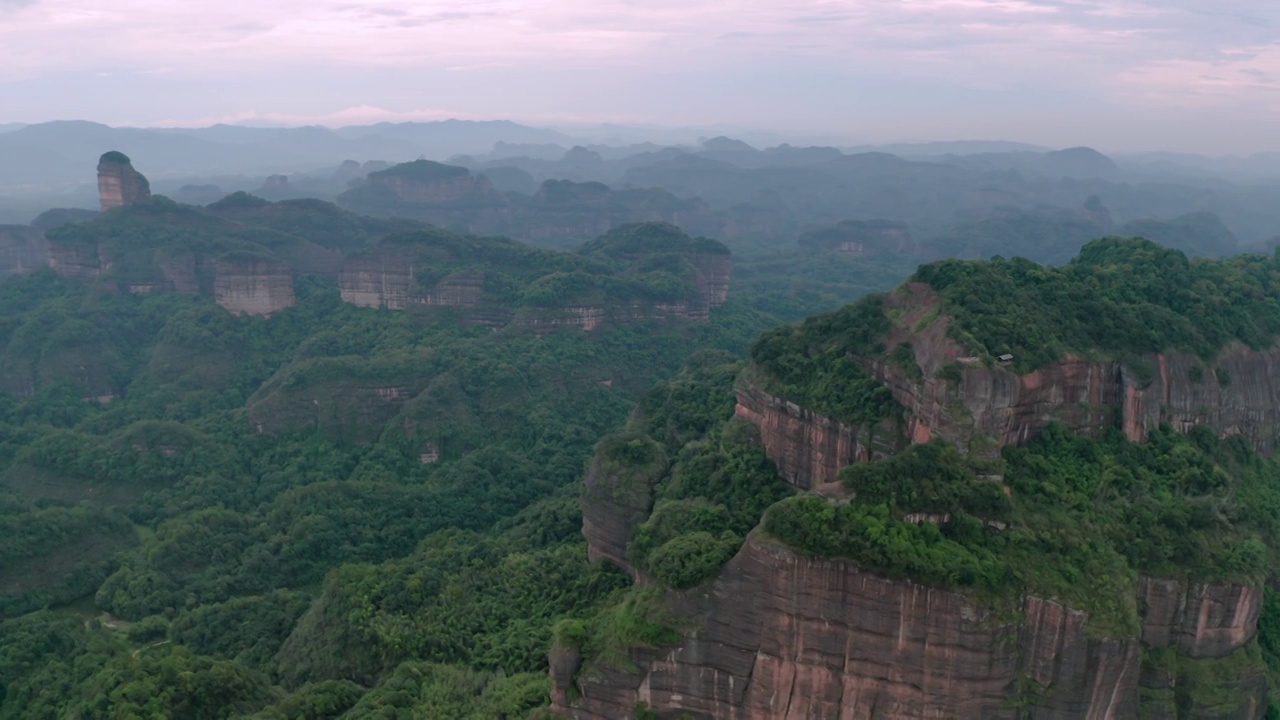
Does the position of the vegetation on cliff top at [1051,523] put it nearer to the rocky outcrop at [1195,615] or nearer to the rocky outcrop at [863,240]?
the rocky outcrop at [1195,615]

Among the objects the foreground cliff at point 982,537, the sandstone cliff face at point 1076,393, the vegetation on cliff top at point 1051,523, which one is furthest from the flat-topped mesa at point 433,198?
the vegetation on cliff top at point 1051,523

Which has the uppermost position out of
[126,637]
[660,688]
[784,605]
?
[784,605]

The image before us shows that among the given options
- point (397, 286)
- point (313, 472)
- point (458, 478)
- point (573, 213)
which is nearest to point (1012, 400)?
point (458, 478)

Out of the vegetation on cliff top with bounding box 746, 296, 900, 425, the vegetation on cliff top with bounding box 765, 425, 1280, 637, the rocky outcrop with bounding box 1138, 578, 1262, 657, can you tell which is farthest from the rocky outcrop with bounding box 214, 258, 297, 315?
the rocky outcrop with bounding box 1138, 578, 1262, 657

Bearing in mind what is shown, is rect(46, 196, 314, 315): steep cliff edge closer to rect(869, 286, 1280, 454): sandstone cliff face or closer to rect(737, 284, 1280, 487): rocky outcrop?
rect(737, 284, 1280, 487): rocky outcrop

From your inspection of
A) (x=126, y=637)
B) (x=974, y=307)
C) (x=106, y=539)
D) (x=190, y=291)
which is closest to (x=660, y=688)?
(x=974, y=307)

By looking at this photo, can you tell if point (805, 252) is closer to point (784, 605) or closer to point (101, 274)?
point (101, 274)
